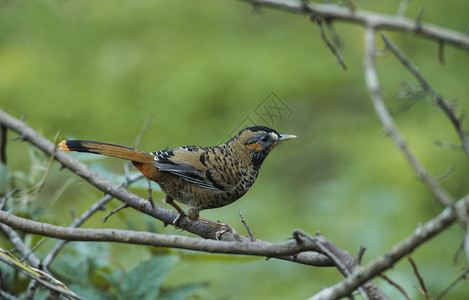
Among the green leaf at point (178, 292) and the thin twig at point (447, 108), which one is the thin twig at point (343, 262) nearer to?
the thin twig at point (447, 108)

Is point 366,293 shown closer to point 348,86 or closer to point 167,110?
point 167,110

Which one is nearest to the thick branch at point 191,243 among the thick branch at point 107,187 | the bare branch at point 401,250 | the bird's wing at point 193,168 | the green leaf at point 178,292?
the bare branch at point 401,250

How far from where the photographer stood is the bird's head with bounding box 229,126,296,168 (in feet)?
10.2

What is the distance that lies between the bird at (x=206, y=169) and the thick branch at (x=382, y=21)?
0.85m

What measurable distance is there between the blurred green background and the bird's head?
1.78 feet

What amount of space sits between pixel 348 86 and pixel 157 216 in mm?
3667

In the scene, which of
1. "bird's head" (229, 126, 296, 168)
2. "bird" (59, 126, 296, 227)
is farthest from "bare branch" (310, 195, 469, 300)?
"bird's head" (229, 126, 296, 168)

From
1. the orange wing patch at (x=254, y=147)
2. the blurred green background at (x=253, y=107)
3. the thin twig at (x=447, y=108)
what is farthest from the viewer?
the blurred green background at (x=253, y=107)

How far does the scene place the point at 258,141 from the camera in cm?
315

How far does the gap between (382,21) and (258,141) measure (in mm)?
1310

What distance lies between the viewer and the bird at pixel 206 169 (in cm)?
302

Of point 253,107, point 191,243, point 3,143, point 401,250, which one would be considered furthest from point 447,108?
point 253,107

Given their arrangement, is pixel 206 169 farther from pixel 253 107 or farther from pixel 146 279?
pixel 253 107

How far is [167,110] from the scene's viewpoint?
5602mm
